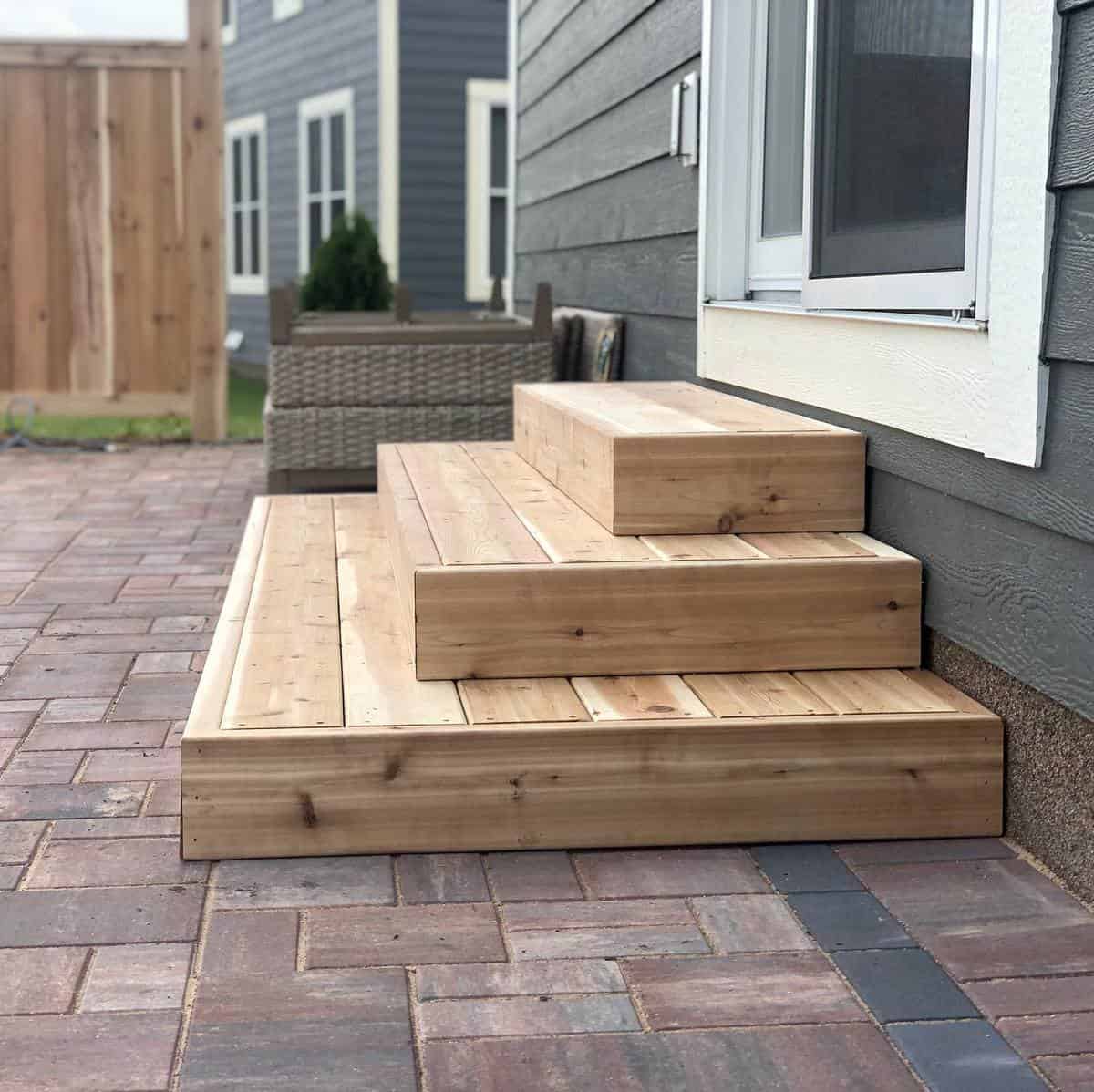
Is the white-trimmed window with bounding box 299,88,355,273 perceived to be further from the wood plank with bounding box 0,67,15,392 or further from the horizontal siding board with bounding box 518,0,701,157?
the horizontal siding board with bounding box 518,0,701,157

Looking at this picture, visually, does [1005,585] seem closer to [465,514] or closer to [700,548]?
[700,548]

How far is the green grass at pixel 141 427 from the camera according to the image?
24.8 ft

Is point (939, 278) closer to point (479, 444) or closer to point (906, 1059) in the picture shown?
point (906, 1059)

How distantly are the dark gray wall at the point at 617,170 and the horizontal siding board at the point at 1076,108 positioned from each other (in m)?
1.83

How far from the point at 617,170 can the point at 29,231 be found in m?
3.64

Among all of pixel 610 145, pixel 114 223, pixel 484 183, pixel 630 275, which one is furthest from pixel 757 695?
pixel 484 183

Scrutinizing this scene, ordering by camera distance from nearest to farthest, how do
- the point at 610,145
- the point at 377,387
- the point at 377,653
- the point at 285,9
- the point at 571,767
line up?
the point at 571,767 < the point at 377,653 < the point at 610,145 < the point at 377,387 < the point at 285,9

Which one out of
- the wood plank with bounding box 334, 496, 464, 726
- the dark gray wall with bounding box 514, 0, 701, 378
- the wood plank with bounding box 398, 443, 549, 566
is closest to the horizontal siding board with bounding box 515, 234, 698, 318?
the dark gray wall with bounding box 514, 0, 701, 378

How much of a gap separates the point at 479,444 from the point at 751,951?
2523 mm

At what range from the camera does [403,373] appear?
5.21 metres

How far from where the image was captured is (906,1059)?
160cm

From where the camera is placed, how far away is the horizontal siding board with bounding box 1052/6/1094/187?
1.96 meters

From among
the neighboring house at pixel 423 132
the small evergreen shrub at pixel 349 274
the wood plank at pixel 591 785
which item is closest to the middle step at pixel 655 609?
the wood plank at pixel 591 785

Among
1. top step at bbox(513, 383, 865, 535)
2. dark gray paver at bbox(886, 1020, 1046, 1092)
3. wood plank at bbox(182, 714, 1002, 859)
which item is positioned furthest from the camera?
top step at bbox(513, 383, 865, 535)
